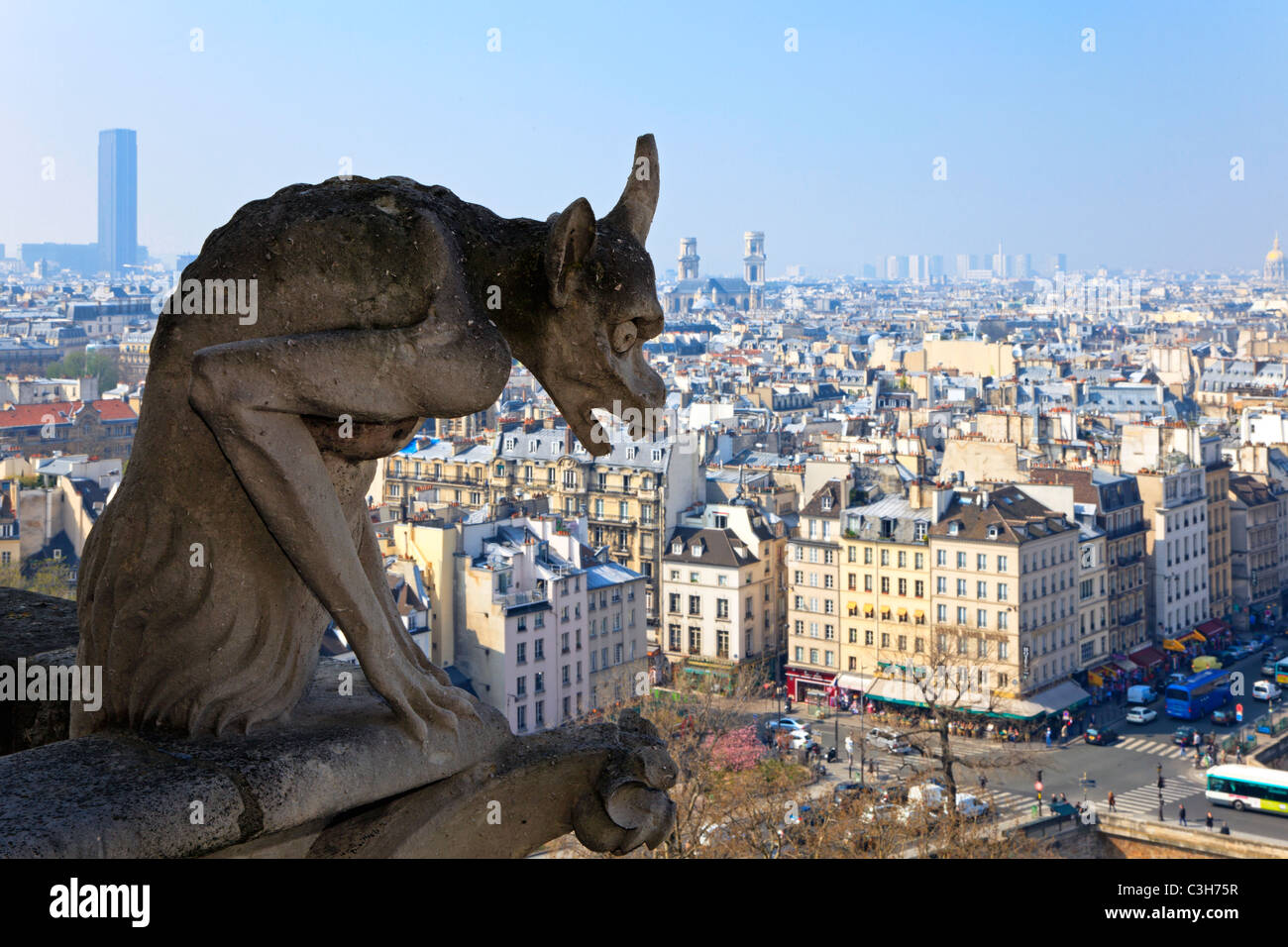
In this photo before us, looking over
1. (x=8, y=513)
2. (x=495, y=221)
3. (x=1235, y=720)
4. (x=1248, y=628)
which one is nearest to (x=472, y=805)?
(x=495, y=221)

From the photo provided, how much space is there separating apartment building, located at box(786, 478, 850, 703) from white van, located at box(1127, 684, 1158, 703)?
18.6 feet

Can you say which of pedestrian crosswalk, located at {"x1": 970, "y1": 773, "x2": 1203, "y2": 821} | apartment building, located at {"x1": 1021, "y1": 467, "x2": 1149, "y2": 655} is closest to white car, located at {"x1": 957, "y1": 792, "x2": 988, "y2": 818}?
pedestrian crosswalk, located at {"x1": 970, "y1": 773, "x2": 1203, "y2": 821}

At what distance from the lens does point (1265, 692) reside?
3166 cm

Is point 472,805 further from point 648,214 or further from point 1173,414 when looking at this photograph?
point 1173,414

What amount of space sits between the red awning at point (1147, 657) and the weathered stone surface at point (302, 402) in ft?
110

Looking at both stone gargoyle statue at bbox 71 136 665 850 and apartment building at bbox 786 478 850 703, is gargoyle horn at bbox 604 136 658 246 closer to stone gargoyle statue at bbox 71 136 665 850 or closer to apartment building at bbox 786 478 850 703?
stone gargoyle statue at bbox 71 136 665 850

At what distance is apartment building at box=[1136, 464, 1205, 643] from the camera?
3656cm

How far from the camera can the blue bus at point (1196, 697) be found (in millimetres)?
30297

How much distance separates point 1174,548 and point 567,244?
119 ft

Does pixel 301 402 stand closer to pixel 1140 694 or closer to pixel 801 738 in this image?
pixel 801 738

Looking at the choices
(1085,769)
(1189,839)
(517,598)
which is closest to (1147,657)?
(1085,769)

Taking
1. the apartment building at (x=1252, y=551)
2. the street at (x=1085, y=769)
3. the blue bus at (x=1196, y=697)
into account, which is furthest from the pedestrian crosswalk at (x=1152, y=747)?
the apartment building at (x=1252, y=551)

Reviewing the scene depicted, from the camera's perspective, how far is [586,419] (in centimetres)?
300

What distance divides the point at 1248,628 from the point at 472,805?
39.3 meters
